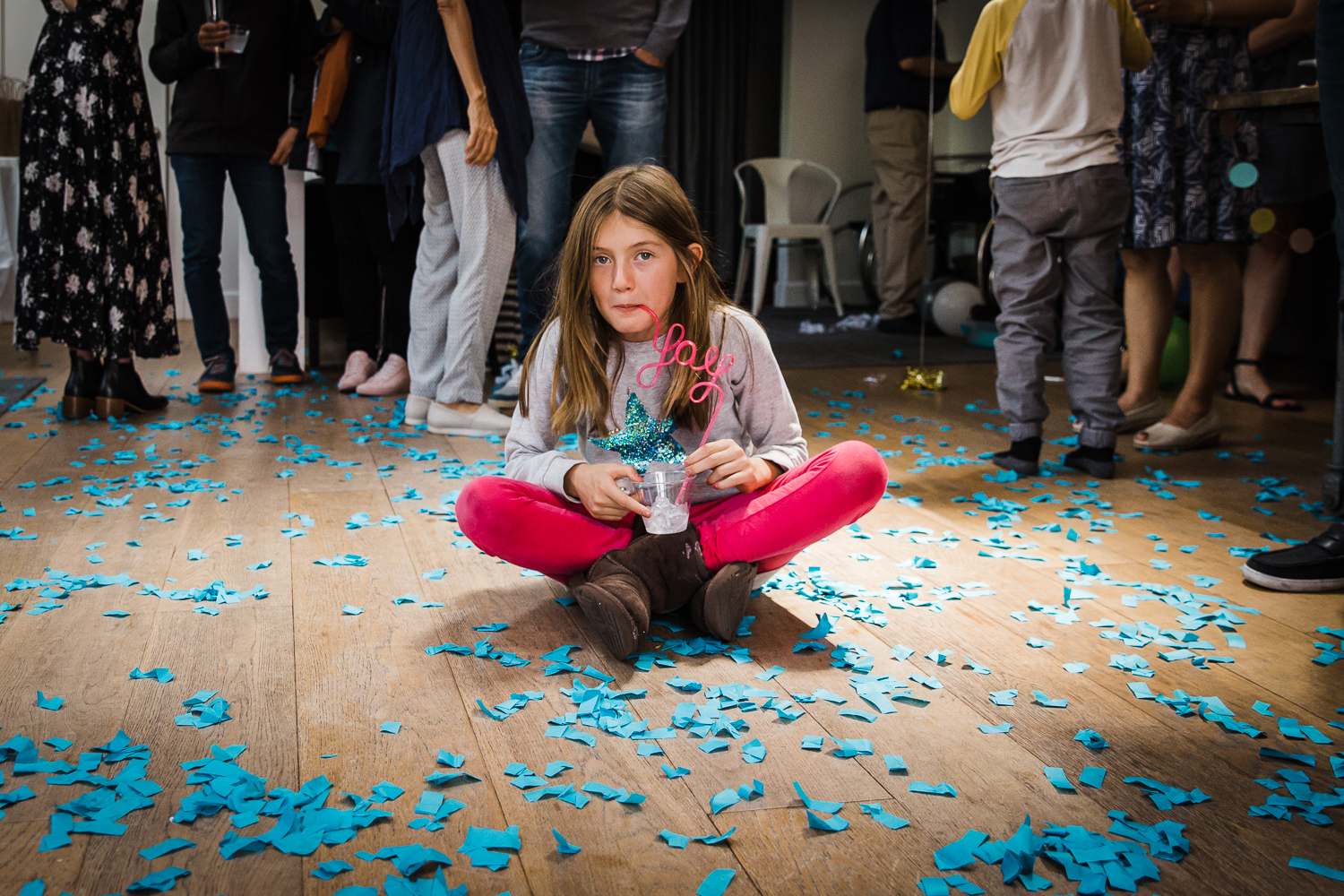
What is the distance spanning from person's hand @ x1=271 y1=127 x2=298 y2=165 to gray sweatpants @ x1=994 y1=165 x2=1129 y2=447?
206 centimetres

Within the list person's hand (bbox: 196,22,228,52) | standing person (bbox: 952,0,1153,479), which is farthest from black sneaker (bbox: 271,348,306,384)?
standing person (bbox: 952,0,1153,479)

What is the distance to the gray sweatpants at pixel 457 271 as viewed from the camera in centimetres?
245

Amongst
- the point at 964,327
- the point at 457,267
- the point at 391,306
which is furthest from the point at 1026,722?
the point at 964,327

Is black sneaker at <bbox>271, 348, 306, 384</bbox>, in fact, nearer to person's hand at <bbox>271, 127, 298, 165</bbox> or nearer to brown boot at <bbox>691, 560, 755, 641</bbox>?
person's hand at <bbox>271, 127, 298, 165</bbox>

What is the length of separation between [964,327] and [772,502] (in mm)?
3788

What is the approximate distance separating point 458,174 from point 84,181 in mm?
921

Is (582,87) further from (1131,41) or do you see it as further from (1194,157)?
(1194,157)

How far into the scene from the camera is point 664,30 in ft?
8.13

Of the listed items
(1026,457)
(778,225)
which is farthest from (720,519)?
(778,225)

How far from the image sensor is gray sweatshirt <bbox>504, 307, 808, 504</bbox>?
4.58 ft

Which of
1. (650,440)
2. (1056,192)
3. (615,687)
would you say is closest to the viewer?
(615,687)

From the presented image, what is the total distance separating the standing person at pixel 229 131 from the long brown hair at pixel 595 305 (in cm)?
204

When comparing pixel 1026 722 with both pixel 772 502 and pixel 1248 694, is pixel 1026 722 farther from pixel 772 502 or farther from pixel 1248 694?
pixel 772 502

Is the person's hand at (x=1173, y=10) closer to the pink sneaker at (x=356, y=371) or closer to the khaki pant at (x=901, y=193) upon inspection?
the pink sneaker at (x=356, y=371)
